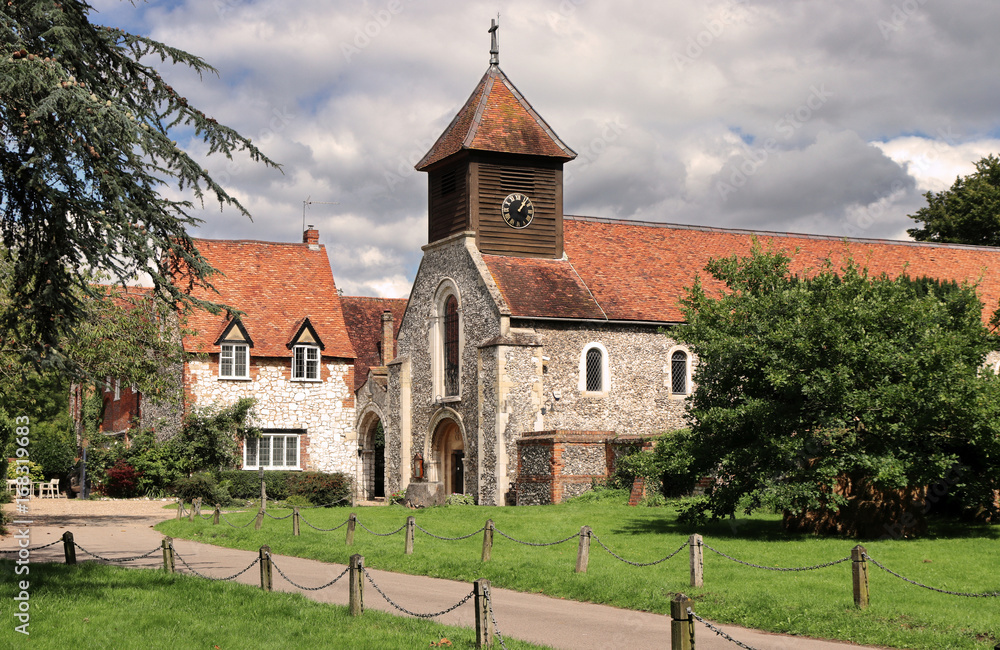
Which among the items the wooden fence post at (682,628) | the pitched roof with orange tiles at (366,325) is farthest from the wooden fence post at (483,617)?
the pitched roof with orange tiles at (366,325)

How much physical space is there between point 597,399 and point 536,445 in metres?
2.95

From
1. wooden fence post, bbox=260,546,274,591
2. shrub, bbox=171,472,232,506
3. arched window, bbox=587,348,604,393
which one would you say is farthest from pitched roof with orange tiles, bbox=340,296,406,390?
wooden fence post, bbox=260,546,274,591

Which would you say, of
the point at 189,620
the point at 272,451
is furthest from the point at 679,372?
the point at 189,620

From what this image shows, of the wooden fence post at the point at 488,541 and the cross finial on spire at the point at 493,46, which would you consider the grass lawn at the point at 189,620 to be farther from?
the cross finial on spire at the point at 493,46

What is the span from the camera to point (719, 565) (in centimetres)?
1586

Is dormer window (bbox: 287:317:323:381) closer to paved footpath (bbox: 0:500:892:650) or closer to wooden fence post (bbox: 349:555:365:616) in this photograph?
paved footpath (bbox: 0:500:892:650)

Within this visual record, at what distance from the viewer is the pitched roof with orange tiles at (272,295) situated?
3850 centimetres

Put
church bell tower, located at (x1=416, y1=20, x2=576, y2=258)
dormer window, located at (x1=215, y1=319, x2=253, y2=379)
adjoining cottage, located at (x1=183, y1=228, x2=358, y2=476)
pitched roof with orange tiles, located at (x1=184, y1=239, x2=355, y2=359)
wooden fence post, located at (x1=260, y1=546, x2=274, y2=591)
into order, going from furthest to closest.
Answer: pitched roof with orange tiles, located at (x1=184, y1=239, x2=355, y2=359)
dormer window, located at (x1=215, y1=319, x2=253, y2=379)
adjoining cottage, located at (x1=183, y1=228, x2=358, y2=476)
church bell tower, located at (x1=416, y1=20, x2=576, y2=258)
wooden fence post, located at (x1=260, y1=546, x2=274, y2=591)

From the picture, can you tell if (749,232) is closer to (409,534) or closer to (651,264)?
(651,264)

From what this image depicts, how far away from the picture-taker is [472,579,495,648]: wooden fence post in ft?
34.1

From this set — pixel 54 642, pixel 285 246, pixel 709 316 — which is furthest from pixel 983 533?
pixel 285 246

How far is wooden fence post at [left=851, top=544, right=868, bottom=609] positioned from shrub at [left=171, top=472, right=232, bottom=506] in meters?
25.3

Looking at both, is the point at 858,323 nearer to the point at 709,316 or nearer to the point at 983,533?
the point at 709,316

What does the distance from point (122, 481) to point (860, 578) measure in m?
29.1
